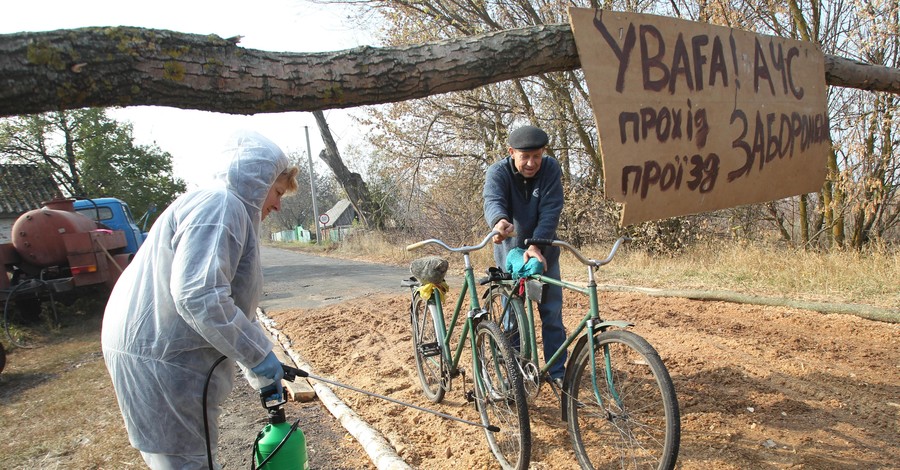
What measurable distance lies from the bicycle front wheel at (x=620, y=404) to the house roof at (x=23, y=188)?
27.3 metres

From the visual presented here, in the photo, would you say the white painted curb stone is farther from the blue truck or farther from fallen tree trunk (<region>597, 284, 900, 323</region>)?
the blue truck

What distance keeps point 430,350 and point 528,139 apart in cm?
165

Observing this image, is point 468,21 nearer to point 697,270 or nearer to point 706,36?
point 697,270

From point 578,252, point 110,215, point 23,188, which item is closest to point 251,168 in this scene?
point 578,252

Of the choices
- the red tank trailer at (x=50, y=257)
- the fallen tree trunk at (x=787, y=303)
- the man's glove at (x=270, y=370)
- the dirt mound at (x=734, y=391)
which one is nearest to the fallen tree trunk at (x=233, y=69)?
the man's glove at (x=270, y=370)

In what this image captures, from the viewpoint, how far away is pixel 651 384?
3035mm

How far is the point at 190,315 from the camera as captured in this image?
1.84 metres

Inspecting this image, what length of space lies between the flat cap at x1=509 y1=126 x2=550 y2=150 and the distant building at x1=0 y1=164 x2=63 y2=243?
85.2 ft

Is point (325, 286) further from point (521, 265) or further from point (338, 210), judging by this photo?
point (338, 210)

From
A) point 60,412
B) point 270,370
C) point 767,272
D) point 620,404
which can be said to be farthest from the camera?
point 767,272

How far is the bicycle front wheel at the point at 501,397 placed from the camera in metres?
2.76

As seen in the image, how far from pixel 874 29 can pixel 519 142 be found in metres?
7.43

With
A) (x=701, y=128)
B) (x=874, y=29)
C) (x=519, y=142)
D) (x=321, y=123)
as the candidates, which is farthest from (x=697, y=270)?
(x=321, y=123)

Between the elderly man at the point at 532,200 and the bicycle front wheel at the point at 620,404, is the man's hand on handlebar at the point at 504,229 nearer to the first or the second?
the elderly man at the point at 532,200
